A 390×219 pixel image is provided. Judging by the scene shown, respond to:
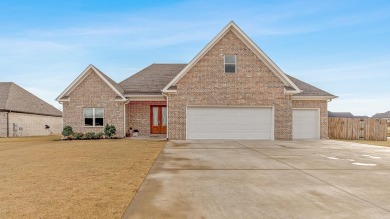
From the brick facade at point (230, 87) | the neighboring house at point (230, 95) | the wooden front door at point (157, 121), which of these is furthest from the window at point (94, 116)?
the brick facade at point (230, 87)

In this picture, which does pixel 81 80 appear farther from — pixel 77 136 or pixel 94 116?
pixel 77 136

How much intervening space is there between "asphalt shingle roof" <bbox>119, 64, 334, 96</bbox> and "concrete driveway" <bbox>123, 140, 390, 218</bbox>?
42.8 feet

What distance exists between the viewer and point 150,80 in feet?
76.8

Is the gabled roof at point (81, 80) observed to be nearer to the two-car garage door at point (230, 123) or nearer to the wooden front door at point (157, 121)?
the wooden front door at point (157, 121)

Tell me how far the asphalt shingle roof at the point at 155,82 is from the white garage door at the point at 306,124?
1.46 metres

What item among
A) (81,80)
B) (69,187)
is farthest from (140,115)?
(69,187)

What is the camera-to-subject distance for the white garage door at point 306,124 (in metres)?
20.3

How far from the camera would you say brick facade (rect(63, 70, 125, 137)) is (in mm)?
20594

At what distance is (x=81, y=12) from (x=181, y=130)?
510 inches

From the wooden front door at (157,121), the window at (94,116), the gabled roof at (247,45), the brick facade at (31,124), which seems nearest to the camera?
the gabled roof at (247,45)

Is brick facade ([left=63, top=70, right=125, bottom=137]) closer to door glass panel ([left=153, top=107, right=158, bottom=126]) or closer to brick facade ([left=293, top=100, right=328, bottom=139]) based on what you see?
door glass panel ([left=153, top=107, right=158, bottom=126])

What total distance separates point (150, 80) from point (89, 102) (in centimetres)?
568

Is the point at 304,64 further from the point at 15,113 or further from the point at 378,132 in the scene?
the point at 15,113

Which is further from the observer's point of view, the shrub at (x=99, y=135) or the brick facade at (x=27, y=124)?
the brick facade at (x=27, y=124)
